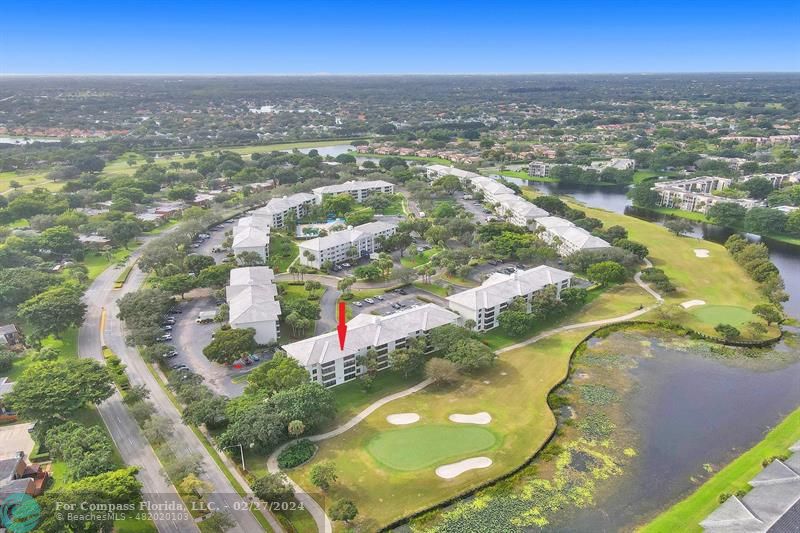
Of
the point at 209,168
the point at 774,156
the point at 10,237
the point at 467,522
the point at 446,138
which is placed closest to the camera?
the point at 467,522

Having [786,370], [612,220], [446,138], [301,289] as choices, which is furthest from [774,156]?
[301,289]

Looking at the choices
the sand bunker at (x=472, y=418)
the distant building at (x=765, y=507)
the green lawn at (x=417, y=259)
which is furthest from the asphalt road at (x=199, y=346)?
the distant building at (x=765, y=507)

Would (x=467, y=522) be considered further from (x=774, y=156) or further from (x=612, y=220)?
(x=774, y=156)

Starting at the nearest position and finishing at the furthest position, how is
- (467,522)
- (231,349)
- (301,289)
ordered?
(467,522)
(231,349)
(301,289)

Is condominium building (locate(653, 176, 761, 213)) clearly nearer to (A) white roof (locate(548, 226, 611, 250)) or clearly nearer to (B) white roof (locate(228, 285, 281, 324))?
(A) white roof (locate(548, 226, 611, 250))

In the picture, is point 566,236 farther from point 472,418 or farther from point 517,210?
point 472,418

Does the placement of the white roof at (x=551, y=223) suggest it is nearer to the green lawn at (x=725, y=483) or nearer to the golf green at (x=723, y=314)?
the golf green at (x=723, y=314)

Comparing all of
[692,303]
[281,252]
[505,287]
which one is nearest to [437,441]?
[505,287]
